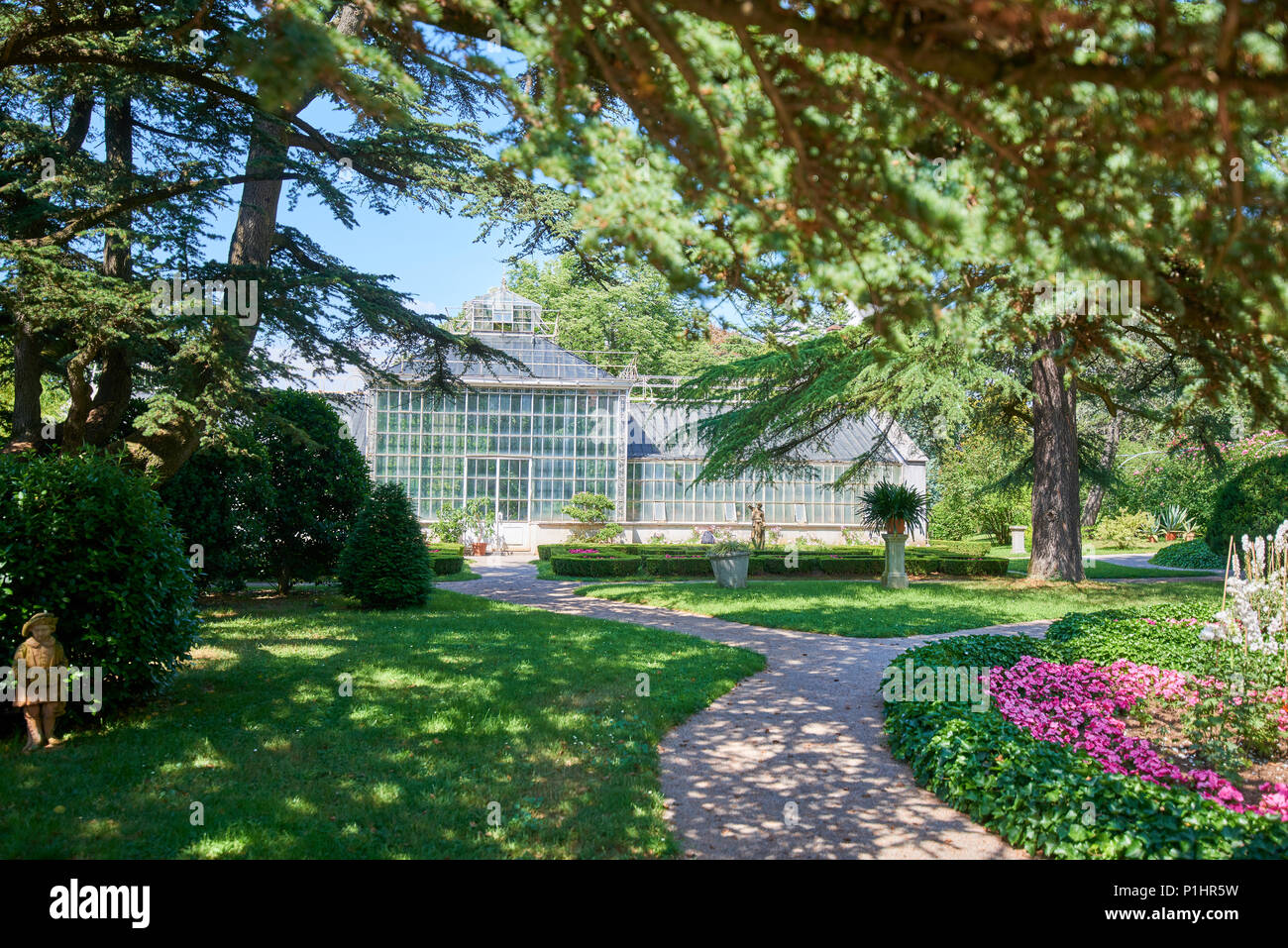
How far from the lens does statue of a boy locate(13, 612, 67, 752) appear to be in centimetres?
472

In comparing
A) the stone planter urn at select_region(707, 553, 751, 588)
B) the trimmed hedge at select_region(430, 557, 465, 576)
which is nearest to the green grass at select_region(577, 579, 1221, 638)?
the stone planter urn at select_region(707, 553, 751, 588)

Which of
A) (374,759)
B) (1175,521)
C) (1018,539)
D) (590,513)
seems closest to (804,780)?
(374,759)

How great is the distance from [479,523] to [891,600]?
1492 cm

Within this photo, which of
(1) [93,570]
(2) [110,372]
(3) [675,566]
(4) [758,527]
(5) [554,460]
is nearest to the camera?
(1) [93,570]

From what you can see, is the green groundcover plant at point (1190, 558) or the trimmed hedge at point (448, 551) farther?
the green groundcover plant at point (1190, 558)

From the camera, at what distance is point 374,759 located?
4.74 metres

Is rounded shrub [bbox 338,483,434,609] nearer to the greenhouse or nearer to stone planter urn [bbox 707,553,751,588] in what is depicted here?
stone planter urn [bbox 707,553,751,588]

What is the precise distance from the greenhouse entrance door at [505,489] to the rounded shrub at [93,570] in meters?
19.7

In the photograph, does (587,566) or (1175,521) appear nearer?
(587,566)

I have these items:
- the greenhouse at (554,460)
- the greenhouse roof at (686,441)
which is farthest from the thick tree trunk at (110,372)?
the greenhouse roof at (686,441)

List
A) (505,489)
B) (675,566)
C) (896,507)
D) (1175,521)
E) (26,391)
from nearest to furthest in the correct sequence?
(26,391) < (896,507) < (675,566) < (505,489) < (1175,521)

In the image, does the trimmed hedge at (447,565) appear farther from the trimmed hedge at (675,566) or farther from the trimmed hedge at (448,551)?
the trimmed hedge at (675,566)

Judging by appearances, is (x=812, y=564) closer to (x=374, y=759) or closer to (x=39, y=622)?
(x=374, y=759)

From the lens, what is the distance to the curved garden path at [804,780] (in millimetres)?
3809
